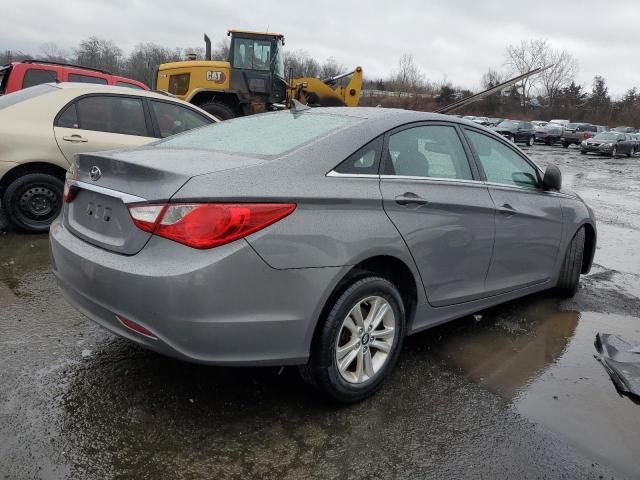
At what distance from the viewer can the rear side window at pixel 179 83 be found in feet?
46.6

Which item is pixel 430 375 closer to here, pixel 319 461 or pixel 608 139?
pixel 319 461

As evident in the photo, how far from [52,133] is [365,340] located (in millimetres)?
4258

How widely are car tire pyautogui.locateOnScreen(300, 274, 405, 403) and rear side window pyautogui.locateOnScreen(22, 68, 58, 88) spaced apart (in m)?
9.44

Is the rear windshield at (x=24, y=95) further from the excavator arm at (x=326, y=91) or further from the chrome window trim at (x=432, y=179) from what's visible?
the excavator arm at (x=326, y=91)

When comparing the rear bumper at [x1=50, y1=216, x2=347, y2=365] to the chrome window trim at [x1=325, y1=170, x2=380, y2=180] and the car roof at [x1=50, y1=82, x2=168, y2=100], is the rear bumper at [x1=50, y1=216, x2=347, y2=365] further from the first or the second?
the car roof at [x1=50, y1=82, x2=168, y2=100]

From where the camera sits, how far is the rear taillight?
2246 millimetres

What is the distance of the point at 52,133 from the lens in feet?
17.9

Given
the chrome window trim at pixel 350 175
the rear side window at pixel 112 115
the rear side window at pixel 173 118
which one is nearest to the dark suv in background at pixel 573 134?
the rear side window at pixel 173 118

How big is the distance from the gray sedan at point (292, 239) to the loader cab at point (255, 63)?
Result: 34.6ft

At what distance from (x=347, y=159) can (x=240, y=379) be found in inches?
52.7

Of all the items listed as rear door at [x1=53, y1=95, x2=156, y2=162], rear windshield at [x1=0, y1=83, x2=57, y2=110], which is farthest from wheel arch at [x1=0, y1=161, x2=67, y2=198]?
rear windshield at [x1=0, y1=83, x2=57, y2=110]

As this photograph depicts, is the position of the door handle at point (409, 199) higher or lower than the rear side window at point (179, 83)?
lower

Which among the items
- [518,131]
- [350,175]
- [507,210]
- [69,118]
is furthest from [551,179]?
[518,131]

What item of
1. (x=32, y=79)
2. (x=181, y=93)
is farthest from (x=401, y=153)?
(x=181, y=93)
